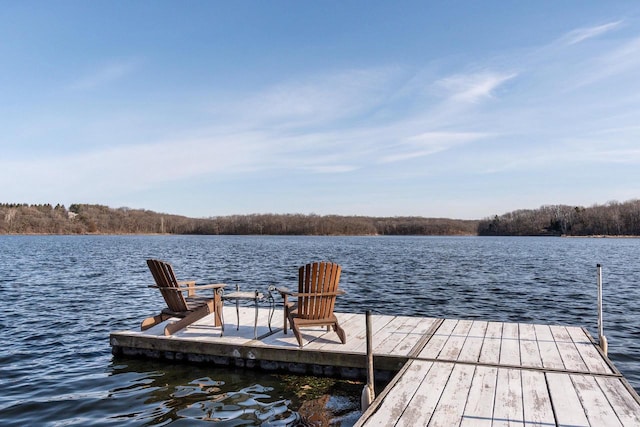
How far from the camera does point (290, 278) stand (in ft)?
65.7

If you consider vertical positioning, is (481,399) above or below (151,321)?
below

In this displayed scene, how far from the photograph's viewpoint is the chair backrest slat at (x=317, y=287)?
20.3 feet

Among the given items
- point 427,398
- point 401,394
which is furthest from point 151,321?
point 427,398

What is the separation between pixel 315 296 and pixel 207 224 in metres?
123

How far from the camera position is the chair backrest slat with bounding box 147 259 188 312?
6.67 m

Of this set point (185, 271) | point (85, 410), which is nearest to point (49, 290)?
point (185, 271)

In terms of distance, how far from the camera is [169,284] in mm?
6793

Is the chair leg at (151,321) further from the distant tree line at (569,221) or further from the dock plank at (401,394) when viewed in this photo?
the distant tree line at (569,221)

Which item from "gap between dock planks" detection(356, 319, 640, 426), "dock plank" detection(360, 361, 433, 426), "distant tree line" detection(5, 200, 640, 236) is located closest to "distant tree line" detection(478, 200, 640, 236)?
"distant tree line" detection(5, 200, 640, 236)

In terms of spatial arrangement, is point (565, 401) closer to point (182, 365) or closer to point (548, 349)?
point (548, 349)

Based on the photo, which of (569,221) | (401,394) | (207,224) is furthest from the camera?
(207,224)

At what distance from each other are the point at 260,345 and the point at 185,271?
18.0 metres

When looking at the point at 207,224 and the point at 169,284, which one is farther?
the point at 207,224

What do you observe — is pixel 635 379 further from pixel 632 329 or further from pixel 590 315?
pixel 590 315
